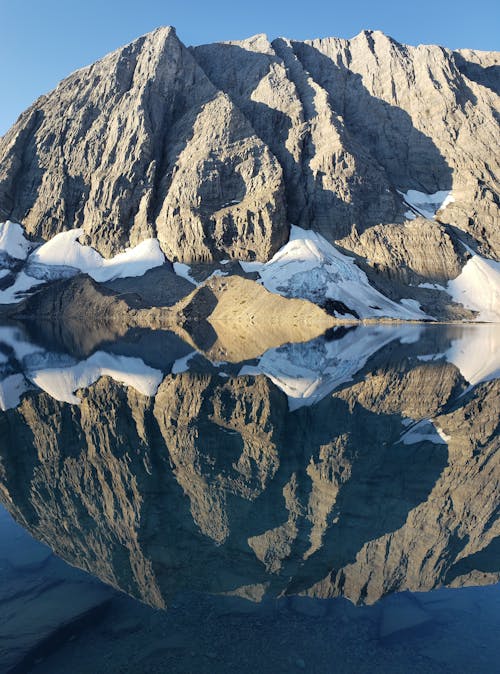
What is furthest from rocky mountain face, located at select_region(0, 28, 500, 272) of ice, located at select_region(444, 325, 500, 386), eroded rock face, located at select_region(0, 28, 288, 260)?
ice, located at select_region(444, 325, 500, 386)

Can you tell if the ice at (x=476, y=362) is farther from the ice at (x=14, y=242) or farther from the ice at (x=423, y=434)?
the ice at (x=14, y=242)

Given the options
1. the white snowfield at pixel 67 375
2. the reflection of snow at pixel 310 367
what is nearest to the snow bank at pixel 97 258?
the reflection of snow at pixel 310 367

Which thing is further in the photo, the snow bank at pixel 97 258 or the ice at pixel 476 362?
the snow bank at pixel 97 258

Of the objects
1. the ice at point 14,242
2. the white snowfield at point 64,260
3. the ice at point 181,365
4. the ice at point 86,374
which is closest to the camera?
the ice at point 86,374

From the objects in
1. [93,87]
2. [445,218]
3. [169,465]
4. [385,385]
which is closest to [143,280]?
[93,87]

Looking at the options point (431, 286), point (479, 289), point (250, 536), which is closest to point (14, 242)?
point (431, 286)

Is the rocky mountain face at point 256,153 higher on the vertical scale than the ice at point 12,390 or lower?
higher

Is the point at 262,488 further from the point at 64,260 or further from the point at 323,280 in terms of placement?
the point at 64,260
